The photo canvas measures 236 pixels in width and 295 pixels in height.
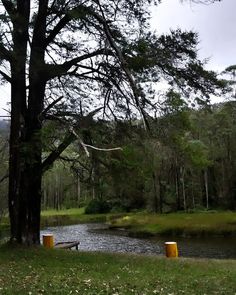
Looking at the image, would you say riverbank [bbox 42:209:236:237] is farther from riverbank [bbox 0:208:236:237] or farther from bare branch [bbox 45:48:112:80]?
bare branch [bbox 45:48:112:80]

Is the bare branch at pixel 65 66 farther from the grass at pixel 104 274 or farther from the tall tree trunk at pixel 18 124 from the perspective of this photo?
the grass at pixel 104 274

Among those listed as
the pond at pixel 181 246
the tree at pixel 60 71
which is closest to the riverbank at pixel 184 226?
the pond at pixel 181 246

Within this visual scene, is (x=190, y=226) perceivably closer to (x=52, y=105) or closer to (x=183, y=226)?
(x=183, y=226)

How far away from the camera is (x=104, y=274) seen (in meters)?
11.2

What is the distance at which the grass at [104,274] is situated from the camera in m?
9.34

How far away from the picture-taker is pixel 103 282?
10023mm

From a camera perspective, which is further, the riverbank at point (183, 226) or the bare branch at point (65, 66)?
the riverbank at point (183, 226)

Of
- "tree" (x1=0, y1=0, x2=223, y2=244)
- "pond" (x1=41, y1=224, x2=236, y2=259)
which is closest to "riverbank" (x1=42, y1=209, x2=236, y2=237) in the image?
"pond" (x1=41, y1=224, x2=236, y2=259)

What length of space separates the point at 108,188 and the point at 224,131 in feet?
144

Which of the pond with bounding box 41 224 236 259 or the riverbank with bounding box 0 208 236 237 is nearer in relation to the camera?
the pond with bounding box 41 224 236 259

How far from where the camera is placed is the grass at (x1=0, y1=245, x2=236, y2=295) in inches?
368

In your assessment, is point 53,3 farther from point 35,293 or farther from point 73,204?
point 73,204

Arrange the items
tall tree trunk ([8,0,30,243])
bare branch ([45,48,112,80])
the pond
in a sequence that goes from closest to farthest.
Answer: tall tree trunk ([8,0,30,243]), bare branch ([45,48,112,80]), the pond

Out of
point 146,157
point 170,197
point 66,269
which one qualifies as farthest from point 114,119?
point 170,197
